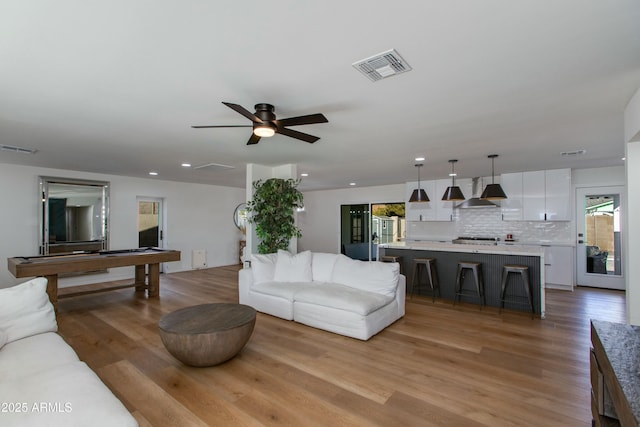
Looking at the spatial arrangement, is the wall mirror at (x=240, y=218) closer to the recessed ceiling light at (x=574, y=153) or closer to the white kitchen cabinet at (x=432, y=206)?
the white kitchen cabinet at (x=432, y=206)

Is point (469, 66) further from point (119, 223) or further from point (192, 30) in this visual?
point (119, 223)

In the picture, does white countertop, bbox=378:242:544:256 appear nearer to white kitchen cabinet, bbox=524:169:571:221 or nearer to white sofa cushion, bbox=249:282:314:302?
white kitchen cabinet, bbox=524:169:571:221

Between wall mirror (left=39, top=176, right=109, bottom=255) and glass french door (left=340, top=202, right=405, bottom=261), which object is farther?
glass french door (left=340, top=202, right=405, bottom=261)

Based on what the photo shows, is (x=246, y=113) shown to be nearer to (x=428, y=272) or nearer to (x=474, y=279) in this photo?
(x=428, y=272)

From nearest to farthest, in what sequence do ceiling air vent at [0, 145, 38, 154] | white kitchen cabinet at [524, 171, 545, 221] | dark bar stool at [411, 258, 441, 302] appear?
ceiling air vent at [0, 145, 38, 154] → dark bar stool at [411, 258, 441, 302] → white kitchen cabinet at [524, 171, 545, 221]

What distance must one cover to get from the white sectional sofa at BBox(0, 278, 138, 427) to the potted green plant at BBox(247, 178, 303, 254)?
3.07 m

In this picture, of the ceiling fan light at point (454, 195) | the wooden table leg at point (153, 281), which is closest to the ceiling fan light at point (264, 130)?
the wooden table leg at point (153, 281)

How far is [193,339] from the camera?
263cm

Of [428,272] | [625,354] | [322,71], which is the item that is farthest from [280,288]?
[625,354]

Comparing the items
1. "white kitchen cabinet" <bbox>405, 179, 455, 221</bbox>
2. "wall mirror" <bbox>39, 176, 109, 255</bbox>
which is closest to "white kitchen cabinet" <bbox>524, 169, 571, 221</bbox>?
"white kitchen cabinet" <bbox>405, 179, 455, 221</bbox>

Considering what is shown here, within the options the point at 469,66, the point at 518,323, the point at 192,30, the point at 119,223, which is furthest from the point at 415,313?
the point at 119,223

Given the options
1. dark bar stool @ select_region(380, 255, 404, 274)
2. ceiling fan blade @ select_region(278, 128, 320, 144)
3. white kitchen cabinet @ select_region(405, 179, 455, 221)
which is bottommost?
dark bar stool @ select_region(380, 255, 404, 274)

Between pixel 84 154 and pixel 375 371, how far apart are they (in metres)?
5.30

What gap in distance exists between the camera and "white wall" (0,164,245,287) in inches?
227
